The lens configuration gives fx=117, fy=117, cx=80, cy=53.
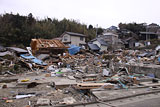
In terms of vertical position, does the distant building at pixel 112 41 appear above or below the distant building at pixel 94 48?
above

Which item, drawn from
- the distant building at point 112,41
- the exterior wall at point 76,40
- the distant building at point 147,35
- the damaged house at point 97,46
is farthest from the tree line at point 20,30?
the distant building at point 147,35

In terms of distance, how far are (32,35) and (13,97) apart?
23.8 metres

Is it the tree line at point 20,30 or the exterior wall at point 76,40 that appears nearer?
the tree line at point 20,30

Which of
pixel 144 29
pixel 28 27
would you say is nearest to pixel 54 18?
pixel 28 27

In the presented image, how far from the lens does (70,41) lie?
2520cm

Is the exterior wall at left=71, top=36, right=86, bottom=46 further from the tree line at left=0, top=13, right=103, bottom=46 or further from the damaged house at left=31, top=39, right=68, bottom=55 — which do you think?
the damaged house at left=31, top=39, right=68, bottom=55

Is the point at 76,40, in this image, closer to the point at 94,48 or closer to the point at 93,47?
the point at 93,47

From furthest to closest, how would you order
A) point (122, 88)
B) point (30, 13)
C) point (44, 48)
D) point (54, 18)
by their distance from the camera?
point (54, 18) < point (30, 13) < point (44, 48) < point (122, 88)

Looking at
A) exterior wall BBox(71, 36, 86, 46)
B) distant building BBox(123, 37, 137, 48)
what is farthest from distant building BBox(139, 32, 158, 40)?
exterior wall BBox(71, 36, 86, 46)

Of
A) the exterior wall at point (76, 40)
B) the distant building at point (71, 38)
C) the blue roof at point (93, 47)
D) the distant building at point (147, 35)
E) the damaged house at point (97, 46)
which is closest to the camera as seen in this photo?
the distant building at point (71, 38)

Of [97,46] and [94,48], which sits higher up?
[97,46]

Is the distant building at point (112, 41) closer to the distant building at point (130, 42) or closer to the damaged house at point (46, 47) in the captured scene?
the distant building at point (130, 42)

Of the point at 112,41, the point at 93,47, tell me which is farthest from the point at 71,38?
the point at 112,41

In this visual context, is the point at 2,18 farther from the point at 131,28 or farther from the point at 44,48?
the point at 131,28
